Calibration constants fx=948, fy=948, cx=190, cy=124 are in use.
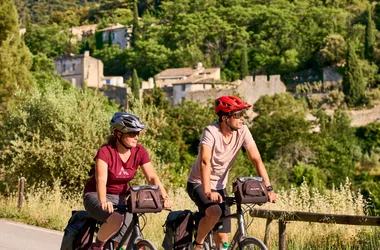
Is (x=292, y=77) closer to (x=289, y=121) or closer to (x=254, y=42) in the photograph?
(x=254, y=42)

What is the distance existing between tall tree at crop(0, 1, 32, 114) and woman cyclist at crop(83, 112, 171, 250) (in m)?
24.6

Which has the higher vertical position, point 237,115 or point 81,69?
point 81,69

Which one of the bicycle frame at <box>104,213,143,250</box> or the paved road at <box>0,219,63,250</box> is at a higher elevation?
the bicycle frame at <box>104,213,143,250</box>

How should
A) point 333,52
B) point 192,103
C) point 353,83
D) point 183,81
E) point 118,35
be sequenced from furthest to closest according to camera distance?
1. point 118,35
2. point 333,52
3. point 183,81
4. point 353,83
5. point 192,103

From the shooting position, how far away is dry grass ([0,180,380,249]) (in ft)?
34.9

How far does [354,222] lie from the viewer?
9.00 metres

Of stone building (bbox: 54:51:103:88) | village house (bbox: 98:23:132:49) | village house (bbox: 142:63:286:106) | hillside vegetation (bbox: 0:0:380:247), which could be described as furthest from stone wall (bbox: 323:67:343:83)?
village house (bbox: 98:23:132:49)

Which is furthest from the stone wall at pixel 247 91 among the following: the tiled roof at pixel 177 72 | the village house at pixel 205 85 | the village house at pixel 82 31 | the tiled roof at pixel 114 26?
the village house at pixel 82 31

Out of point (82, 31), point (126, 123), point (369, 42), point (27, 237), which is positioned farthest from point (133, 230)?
point (82, 31)

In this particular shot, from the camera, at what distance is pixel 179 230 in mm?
8352

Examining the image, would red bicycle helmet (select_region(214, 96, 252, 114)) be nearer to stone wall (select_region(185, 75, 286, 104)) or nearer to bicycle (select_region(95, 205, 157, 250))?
bicycle (select_region(95, 205, 157, 250))

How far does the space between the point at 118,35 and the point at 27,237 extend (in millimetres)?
134253

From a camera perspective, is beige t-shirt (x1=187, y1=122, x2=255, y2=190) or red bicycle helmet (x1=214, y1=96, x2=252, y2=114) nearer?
red bicycle helmet (x1=214, y1=96, x2=252, y2=114)

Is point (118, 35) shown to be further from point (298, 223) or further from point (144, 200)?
point (144, 200)
